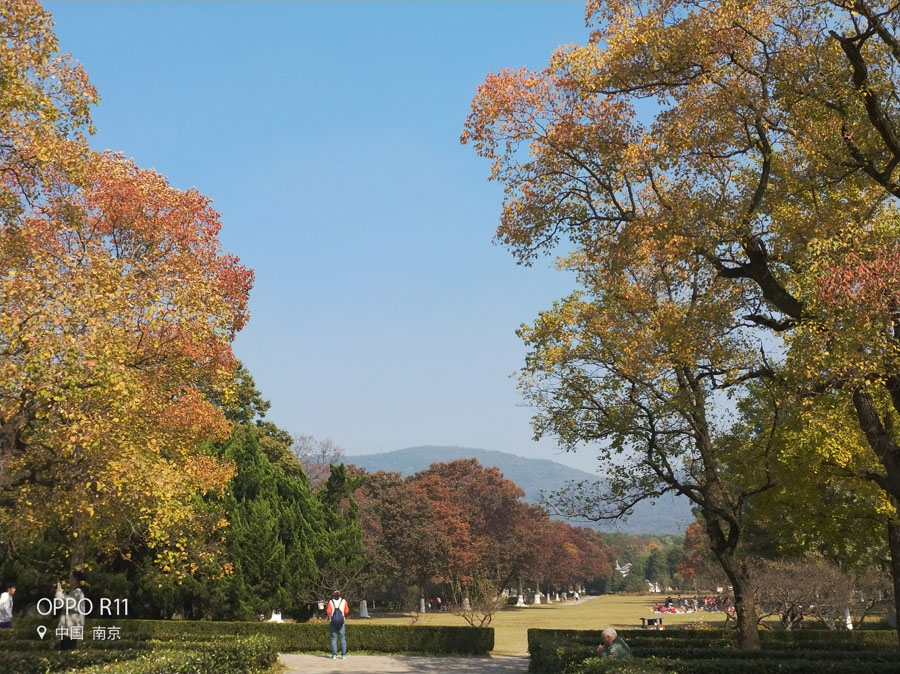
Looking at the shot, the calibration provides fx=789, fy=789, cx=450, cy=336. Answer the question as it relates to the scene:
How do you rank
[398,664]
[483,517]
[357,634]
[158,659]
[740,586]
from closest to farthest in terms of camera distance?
[158,659] → [740,586] → [398,664] → [357,634] → [483,517]

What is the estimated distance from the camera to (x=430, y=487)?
65688mm

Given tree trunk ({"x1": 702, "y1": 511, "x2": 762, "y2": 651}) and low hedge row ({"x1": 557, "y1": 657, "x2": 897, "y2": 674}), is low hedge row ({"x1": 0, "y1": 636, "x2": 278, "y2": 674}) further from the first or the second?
tree trunk ({"x1": 702, "y1": 511, "x2": 762, "y2": 651})

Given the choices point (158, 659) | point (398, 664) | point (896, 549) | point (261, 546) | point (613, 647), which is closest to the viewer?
point (613, 647)

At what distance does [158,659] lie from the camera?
13.6 metres

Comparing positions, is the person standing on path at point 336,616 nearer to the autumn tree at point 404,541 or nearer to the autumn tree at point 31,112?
the autumn tree at point 31,112

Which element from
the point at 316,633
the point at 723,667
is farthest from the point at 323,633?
the point at 723,667

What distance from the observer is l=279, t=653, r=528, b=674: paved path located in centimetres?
1933

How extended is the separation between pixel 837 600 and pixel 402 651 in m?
19.2

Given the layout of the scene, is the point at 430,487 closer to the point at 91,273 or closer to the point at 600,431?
the point at 600,431

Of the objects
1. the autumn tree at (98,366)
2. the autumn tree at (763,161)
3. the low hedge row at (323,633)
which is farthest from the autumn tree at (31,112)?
the low hedge row at (323,633)

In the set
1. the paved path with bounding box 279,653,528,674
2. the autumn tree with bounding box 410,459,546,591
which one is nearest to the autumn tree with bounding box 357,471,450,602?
the autumn tree with bounding box 410,459,546,591

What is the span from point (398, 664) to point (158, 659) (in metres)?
8.94

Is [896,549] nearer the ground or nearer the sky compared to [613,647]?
nearer the sky

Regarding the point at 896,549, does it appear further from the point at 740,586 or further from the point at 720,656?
the point at 720,656
